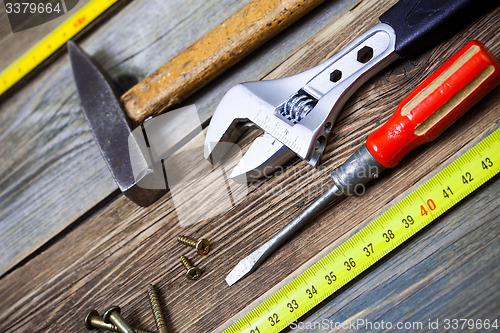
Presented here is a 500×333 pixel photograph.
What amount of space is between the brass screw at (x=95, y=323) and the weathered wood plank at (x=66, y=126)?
351 mm

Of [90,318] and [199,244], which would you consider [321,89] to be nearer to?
[199,244]

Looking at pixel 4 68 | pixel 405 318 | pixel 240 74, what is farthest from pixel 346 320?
pixel 4 68

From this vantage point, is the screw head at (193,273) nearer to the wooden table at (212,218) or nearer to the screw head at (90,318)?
the wooden table at (212,218)

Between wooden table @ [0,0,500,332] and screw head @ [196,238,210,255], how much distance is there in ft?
0.06

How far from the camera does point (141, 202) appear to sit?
1.34 meters

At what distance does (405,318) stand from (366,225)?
0.23 metres

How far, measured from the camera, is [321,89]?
3.84 feet

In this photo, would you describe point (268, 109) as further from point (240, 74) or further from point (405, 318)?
point (405, 318)

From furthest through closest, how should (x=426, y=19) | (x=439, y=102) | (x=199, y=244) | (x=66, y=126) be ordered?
(x=66, y=126), (x=199, y=244), (x=426, y=19), (x=439, y=102)

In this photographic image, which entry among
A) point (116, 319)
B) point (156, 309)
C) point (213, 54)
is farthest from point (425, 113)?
point (116, 319)

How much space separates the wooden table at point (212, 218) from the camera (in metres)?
1.05

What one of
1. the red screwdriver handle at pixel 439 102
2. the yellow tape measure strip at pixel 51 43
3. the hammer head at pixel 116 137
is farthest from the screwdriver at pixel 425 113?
the yellow tape measure strip at pixel 51 43

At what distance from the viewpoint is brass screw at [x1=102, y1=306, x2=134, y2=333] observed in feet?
4.08

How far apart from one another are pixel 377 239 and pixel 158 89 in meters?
0.76
